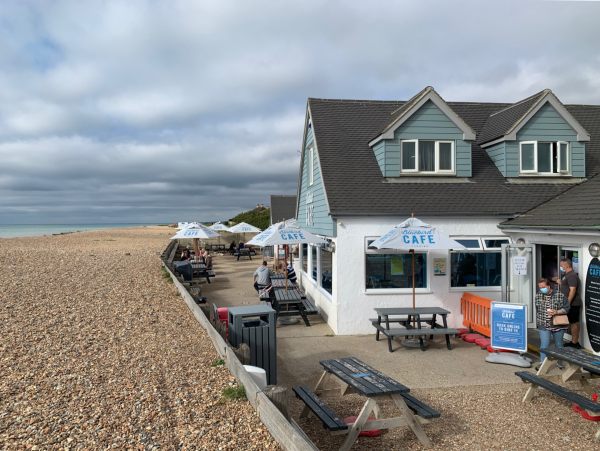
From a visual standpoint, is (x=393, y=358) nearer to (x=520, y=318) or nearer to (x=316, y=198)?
(x=520, y=318)

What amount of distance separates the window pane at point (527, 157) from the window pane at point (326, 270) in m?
6.03

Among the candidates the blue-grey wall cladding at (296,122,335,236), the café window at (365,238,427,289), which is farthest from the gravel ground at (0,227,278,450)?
the café window at (365,238,427,289)

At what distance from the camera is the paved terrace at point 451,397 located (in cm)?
560

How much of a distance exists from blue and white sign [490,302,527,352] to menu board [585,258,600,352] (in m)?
1.20

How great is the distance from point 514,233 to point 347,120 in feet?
20.0

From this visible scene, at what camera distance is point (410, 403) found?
5648mm

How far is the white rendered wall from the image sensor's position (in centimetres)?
1116

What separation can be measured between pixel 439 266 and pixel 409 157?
10.5ft

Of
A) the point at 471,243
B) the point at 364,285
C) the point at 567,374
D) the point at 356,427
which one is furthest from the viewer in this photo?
the point at 471,243

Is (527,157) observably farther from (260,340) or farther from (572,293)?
(260,340)

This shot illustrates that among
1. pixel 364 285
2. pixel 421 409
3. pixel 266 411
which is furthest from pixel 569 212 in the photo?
pixel 266 411

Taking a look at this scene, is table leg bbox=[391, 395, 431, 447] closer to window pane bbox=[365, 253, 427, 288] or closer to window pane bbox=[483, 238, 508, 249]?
window pane bbox=[365, 253, 427, 288]

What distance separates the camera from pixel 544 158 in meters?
13.3

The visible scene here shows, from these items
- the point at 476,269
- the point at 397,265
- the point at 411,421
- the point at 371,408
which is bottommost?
the point at 411,421
